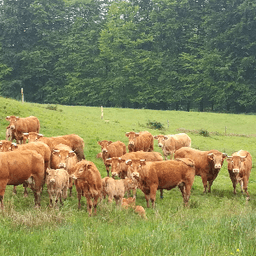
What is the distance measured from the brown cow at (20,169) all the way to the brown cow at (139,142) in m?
6.85

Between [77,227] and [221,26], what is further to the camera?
[221,26]

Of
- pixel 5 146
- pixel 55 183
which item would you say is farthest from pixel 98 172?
pixel 5 146

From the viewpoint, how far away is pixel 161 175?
10188mm

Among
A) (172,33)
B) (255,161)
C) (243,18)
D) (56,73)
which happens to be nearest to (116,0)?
(172,33)

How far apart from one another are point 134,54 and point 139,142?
4505 centimetres

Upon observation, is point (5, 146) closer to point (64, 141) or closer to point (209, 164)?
point (64, 141)

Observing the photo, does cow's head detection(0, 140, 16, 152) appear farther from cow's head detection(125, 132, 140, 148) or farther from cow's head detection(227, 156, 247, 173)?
cow's head detection(227, 156, 247, 173)

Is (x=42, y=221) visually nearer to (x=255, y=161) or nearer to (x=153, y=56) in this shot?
(x=255, y=161)

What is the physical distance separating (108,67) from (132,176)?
51264 millimetres

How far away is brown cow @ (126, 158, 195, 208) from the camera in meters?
10.0

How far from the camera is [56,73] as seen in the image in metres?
59.8

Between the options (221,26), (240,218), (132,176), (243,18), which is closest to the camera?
(240,218)

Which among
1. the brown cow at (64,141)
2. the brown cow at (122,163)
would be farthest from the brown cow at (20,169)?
the brown cow at (64,141)

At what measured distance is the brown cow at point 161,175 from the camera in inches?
395
